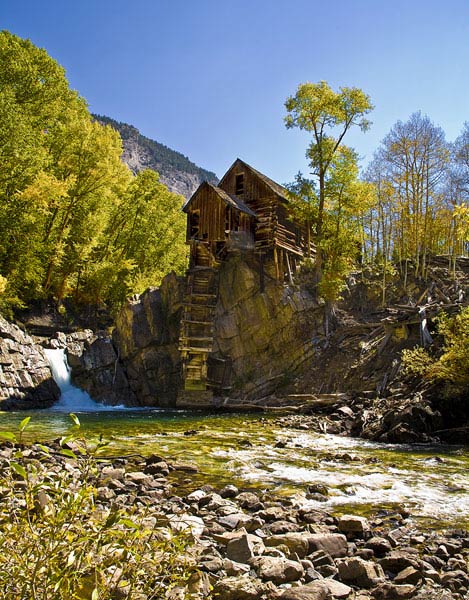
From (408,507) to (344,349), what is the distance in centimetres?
1781

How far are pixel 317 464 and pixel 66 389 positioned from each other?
20790 millimetres

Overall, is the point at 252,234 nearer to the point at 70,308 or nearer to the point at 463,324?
the point at 70,308

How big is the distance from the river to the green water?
14 mm

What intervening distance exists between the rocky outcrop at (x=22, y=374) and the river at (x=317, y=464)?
7.15m

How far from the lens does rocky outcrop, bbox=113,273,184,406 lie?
94.8 ft

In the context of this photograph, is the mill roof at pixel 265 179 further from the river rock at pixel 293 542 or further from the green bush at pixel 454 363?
the river rock at pixel 293 542

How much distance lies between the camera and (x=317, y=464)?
9.67m

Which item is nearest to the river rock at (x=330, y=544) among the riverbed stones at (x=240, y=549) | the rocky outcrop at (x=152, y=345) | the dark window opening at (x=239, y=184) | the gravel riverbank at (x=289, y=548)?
the gravel riverbank at (x=289, y=548)

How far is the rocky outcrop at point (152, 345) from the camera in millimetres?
28906

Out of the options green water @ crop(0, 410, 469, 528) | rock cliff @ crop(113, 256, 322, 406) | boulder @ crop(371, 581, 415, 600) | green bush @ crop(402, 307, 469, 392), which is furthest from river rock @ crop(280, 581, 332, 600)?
rock cliff @ crop(113, 256, 322, 406)

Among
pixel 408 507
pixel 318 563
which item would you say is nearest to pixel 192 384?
pixel 408 507

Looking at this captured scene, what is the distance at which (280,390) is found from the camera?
82.7 feet

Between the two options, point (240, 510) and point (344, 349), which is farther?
point (344, 349)

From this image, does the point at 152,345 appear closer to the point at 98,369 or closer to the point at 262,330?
the point at 98,369
